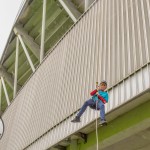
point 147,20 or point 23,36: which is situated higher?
point 23,36

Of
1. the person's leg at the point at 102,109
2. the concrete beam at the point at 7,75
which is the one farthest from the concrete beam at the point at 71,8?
the concrete beam at the point at 7,75

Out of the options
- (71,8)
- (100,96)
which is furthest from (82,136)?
(71,8)

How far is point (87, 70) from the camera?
10703 mm

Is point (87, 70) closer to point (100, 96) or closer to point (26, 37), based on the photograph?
point (100, 96)

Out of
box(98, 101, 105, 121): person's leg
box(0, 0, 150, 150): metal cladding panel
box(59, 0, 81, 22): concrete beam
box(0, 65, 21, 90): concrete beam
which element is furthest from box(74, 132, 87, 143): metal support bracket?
box(0, 65, 21, 90): concrete beam

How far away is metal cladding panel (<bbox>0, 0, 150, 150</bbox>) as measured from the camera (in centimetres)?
850

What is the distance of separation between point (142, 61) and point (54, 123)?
15.3 ft

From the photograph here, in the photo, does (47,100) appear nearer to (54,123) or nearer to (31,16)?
(54,123)

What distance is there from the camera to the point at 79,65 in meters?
11.4

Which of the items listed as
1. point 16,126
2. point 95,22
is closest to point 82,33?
point 95,22

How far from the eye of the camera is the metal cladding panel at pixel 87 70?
8.50 meters

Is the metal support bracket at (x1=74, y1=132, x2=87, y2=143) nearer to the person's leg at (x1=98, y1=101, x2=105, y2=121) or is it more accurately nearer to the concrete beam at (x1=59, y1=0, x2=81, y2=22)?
the person's leg at (x1=98, y1=101, x2=105, y2=121)

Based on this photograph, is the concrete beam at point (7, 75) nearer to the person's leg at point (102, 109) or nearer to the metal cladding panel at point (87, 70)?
the metal cladding panel at point (87, 70)

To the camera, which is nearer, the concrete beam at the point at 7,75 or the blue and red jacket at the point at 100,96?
the blue and red jacket at the point at 100,96
